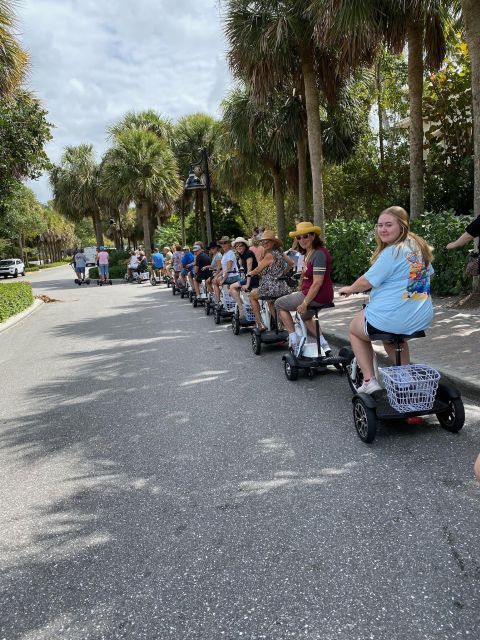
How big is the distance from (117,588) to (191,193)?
3757cm

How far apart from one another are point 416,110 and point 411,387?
10.1 metres

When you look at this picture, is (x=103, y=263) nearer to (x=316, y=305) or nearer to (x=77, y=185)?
(x=77, y=185)

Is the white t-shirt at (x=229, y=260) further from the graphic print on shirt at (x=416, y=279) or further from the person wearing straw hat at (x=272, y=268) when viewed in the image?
the graphic print on shirt at (x=416, y=279)

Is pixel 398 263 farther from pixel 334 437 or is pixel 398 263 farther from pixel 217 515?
pixel 217 515

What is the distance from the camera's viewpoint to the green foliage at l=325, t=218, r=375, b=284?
13.7m

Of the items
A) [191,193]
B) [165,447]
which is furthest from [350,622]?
[191,193]

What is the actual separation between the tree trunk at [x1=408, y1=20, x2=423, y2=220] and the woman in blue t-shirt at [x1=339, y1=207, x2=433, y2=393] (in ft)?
27.5

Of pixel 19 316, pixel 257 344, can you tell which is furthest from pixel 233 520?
pixel 19 316

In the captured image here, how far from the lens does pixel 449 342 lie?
22.0 ft

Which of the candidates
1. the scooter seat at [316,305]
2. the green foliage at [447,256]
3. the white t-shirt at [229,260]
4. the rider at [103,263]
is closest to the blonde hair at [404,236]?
the scooter seat at [316,305]

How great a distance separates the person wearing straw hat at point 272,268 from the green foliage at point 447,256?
3893mm

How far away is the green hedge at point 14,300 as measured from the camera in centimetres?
1430

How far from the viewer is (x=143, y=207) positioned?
32.7 meters

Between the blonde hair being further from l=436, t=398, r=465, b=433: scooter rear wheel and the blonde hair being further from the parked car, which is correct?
the parked car
